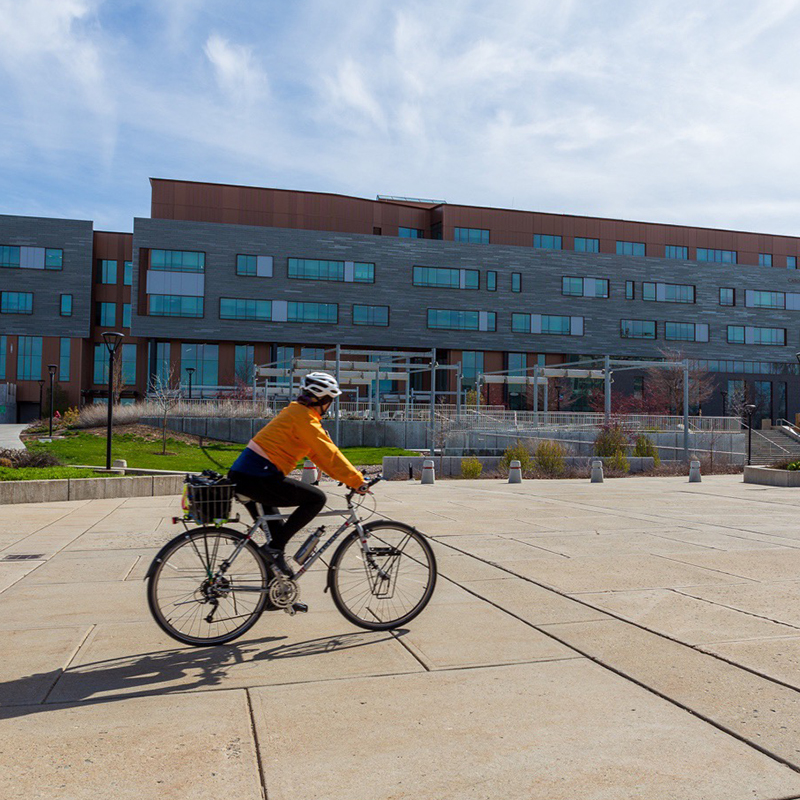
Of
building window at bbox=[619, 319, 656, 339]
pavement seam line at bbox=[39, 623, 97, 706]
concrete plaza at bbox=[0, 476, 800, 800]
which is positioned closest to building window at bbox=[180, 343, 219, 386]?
building window at bbox=[619, 319, 656, 339]

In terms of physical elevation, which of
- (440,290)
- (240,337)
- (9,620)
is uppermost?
(440,290)

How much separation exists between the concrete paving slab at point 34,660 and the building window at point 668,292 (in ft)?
220

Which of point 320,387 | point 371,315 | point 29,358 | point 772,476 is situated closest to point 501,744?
point 320,387

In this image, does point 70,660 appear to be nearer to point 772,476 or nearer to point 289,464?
point 289,464

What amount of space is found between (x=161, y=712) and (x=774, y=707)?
10.6 feet

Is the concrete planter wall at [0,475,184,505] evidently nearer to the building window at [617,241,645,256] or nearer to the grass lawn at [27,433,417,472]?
the grass lawn at [27,433,417,472]

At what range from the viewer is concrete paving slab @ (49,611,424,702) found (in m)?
4.63

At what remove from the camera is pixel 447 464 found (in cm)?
2658

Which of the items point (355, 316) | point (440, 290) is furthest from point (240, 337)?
point (440, 290)

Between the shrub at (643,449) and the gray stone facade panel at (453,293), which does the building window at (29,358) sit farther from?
the shrub at (643,449)

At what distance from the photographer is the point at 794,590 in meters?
7.18

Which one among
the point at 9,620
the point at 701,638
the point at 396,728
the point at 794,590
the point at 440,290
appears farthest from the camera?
the point at 440,290

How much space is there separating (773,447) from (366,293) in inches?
1266

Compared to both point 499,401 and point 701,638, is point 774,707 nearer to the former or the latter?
point 701,638
